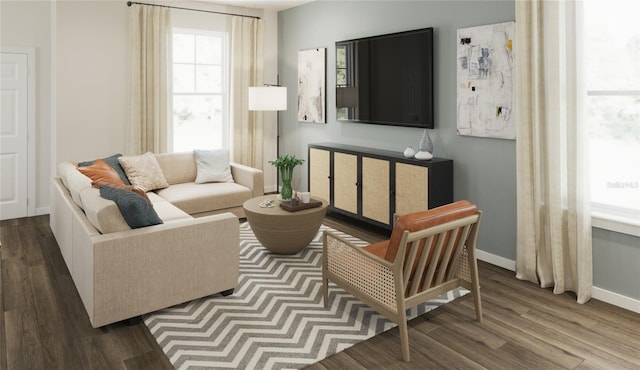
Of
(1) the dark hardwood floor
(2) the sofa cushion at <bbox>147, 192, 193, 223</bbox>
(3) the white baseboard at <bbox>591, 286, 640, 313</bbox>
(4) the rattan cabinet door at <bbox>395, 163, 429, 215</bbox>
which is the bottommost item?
(1) the dark hardwood floor

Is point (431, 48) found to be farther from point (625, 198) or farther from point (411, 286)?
point (411, 286)

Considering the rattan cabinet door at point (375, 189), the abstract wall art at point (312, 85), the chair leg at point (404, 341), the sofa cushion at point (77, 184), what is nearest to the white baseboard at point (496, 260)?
the rattan cabinet door at point (375, 189)

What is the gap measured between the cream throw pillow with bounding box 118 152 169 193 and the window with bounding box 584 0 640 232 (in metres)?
4.03

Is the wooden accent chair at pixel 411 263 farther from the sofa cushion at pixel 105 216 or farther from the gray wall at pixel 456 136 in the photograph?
the sofa cushion at pixel 105 216

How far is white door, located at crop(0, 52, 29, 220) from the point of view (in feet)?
16.7

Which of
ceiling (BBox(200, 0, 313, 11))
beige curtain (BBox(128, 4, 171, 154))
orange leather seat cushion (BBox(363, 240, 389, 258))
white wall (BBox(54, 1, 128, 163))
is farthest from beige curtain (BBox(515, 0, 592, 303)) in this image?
white wall (BBox(54, 1, 128, 163))

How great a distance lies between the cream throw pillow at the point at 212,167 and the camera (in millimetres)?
5352

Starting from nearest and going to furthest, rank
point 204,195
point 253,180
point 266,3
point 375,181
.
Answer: point 375,181
point 204,195
point 253,180
point 266,3

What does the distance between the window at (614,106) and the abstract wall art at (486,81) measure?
536 mm

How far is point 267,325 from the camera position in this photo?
2.81 meters

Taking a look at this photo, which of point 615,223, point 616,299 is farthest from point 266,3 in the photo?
point 616,299

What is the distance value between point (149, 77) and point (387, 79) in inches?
112

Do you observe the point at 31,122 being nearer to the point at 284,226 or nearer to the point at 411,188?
the point at 284,226

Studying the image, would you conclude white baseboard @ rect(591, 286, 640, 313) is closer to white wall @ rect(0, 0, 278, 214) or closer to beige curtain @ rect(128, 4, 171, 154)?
beige curtain @ rect(128, 4, 171, 154)
